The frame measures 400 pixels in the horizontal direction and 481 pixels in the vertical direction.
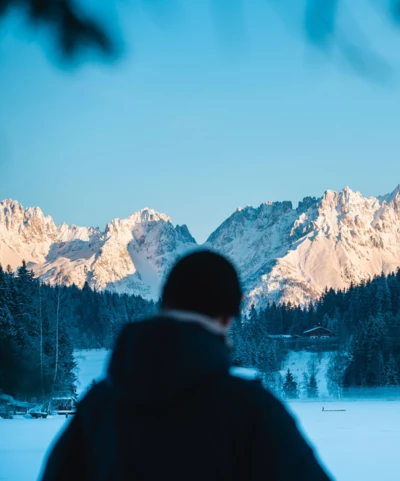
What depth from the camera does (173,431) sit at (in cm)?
126

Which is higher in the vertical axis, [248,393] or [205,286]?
[205,286]

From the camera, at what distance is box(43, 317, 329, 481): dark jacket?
1.24 metres

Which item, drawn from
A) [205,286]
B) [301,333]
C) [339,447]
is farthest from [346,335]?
[205,286]

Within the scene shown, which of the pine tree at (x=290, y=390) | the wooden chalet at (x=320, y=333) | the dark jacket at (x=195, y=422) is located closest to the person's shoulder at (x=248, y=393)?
the dark jacket at (x=195, y=422)

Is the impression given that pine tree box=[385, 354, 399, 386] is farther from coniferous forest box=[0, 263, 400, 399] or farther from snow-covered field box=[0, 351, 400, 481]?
snow-covered field box=[0, 351, 400, 481]

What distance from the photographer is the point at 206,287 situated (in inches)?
54.4

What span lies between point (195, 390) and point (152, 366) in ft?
0.31

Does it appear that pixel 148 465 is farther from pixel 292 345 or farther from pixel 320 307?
pixel 320 307

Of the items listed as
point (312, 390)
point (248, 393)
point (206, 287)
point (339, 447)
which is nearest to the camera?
point (248, 393)

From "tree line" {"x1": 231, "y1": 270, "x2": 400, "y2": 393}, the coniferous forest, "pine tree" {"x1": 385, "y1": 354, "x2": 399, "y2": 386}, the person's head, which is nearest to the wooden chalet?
the coniferous forest

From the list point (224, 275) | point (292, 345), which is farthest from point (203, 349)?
point (292, 345)

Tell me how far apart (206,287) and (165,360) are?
0.19 m

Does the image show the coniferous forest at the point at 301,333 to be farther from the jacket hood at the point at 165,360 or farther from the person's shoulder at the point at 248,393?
the person's shoulder at the point at 248,393

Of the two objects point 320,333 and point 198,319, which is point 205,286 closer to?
point 198,319
